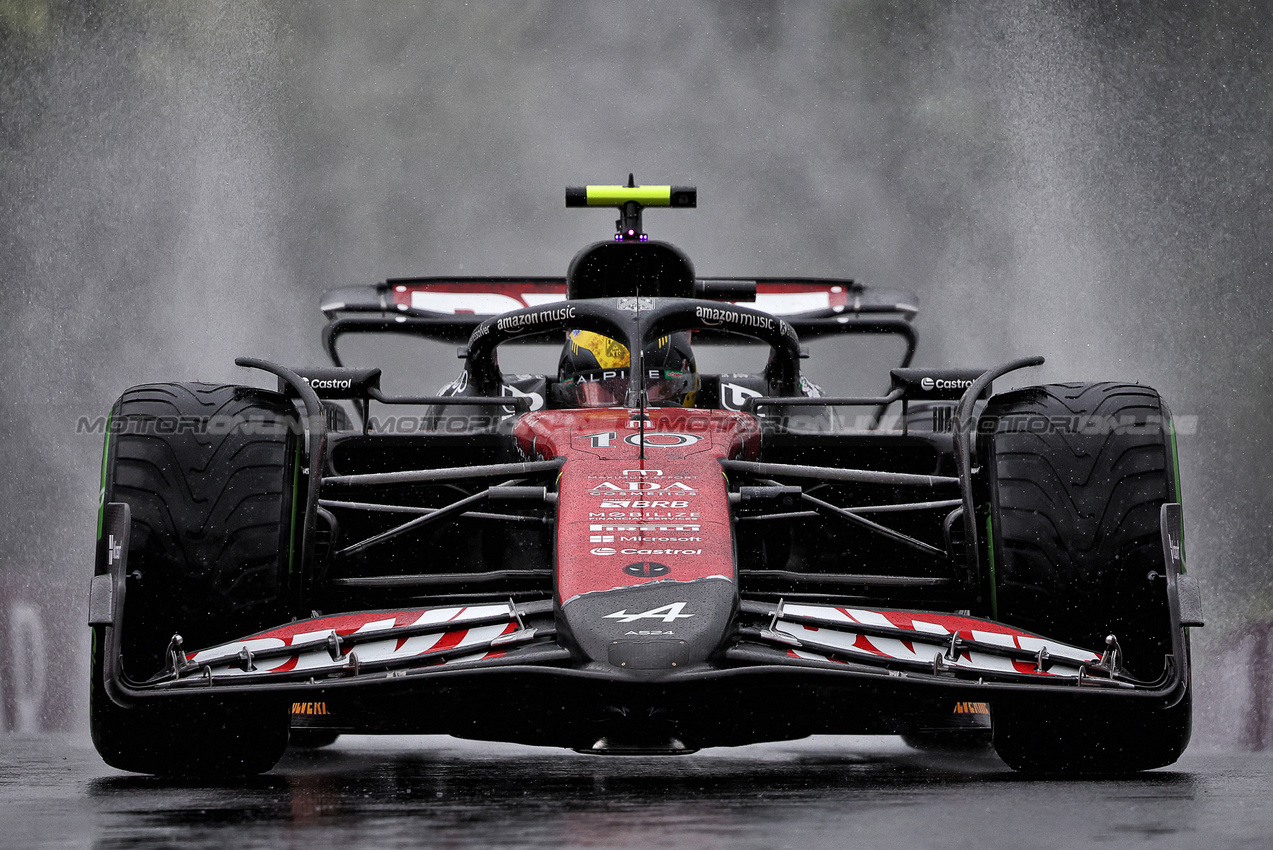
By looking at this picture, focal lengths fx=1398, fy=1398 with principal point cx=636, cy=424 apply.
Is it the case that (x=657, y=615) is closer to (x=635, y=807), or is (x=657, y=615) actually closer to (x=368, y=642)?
(x=635, y=807)

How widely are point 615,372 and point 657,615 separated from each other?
2354mm

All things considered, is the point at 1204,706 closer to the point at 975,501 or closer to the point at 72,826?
the point at 975,501

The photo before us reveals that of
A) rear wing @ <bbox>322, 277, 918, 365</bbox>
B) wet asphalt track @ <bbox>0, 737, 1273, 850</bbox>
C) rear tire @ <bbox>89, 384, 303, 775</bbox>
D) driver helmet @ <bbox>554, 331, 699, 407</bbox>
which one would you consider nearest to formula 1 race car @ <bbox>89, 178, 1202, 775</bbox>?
rear tire @ <bbox>89, 384, 303, 775</bbox>

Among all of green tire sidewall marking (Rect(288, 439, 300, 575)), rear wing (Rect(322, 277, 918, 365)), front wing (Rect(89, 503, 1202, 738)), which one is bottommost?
front wing (Rect(89, 503, 1202, 738))

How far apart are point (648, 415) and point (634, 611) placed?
1454mm

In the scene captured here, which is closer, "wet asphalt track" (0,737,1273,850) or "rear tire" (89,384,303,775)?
"wet asphalt track" (0,737,1273,850)

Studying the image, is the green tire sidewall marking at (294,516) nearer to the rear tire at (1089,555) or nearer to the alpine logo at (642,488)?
the alpine logo at (642,488)

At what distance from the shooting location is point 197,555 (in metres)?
3.97

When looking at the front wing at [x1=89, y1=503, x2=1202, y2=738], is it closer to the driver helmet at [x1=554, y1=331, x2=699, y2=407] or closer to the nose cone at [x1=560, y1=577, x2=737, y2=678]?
the nose cone at [x1=560, y1=577, x2=737, y2=678]

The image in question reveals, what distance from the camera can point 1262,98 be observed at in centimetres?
1545

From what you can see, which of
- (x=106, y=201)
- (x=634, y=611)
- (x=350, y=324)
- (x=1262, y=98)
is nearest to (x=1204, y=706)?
(x=350, y=324)

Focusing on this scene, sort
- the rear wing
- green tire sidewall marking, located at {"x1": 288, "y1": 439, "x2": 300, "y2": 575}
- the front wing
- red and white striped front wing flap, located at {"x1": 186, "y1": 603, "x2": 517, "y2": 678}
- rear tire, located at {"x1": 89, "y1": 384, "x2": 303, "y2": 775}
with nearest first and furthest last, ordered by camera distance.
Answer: the front wing → red and white striped front wing flap, located at {"x1": 186, "y1": 603, "x2": 517, "y2": 678} → rear tire, located at {"x1": 89, "y1": 384, "x2": 303, "y2": 775} → green tire sidewall marking, located at {"x1": 288, "y1": 439, "x2": 300, "y2": 575} → the rear wing

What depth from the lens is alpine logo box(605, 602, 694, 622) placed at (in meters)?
3.48

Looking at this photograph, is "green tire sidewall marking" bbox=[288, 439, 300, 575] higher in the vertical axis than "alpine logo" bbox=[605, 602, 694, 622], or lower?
higher
